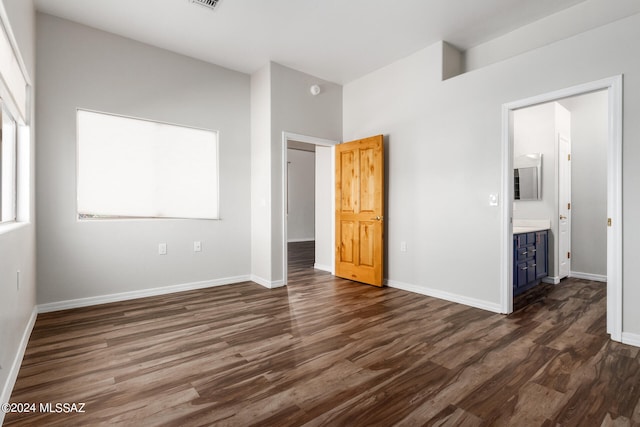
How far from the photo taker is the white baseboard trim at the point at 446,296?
10.8 ft

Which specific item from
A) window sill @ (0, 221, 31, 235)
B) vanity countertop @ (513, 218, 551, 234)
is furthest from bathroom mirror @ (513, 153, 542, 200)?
window sill @ (0, 221, 31, 235)

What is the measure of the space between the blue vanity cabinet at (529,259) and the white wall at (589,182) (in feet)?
2.36

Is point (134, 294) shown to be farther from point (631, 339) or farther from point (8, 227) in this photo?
point (631, 339)

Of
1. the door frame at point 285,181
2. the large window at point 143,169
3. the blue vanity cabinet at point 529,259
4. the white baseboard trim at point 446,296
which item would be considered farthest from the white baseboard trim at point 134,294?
the blue vanity cabinet at point 529,259

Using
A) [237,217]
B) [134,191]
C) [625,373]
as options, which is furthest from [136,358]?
[625,373]

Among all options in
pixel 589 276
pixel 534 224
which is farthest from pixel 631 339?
pixel 589 276

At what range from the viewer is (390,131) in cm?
427

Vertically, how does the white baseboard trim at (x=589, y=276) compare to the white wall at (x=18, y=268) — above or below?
below

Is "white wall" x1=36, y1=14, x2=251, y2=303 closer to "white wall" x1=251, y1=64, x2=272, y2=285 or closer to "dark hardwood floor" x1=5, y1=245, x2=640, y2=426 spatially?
"white wall" x1=251, y1=64, x2=272, y2=285

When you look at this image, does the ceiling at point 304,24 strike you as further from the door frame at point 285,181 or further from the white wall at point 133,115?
the door frame at point 285,181

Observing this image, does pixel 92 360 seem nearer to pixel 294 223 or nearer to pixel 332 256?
pixel 332 256

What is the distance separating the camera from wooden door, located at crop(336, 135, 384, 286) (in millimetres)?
4211

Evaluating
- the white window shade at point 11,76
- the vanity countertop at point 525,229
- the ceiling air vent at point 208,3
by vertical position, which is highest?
the ceiling air vent at point 208,3

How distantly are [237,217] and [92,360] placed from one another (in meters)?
2.45
